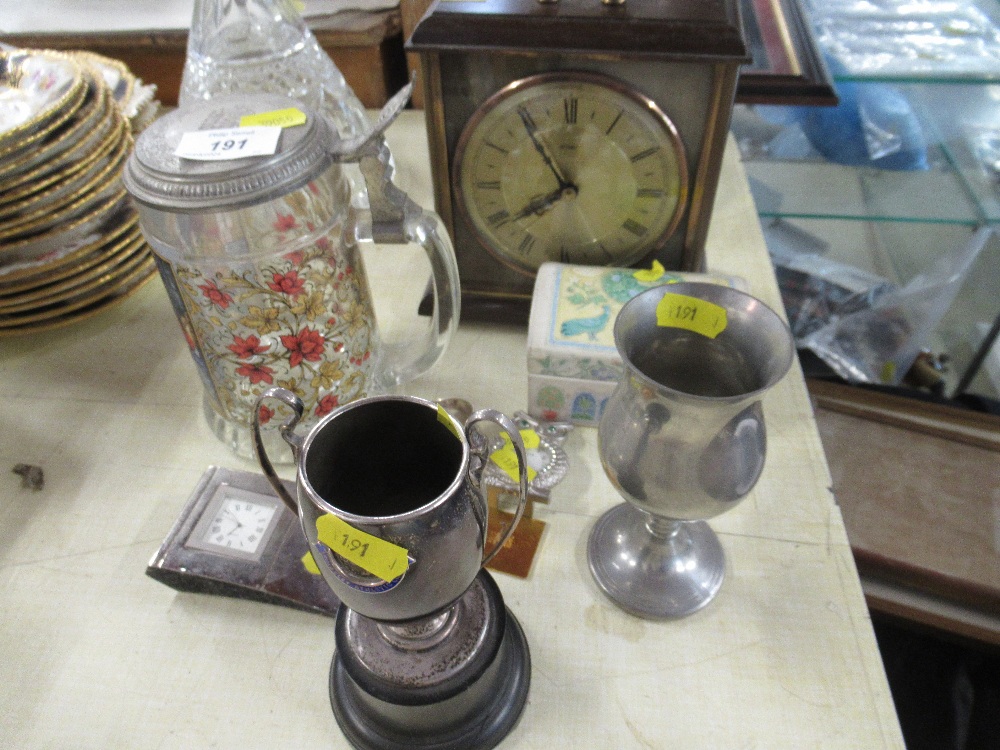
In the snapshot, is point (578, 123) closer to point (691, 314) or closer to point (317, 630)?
point (691, 314)

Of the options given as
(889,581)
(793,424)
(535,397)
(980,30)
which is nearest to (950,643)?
(889,581)

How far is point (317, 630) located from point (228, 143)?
15.0 inches

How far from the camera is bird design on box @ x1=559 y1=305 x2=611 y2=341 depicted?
652mm

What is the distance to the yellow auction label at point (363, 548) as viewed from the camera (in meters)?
0.37

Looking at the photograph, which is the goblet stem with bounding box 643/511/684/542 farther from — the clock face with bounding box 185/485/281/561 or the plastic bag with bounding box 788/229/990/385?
the plastic bag with bounding box 788/229/990/385

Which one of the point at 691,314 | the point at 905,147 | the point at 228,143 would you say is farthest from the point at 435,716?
the point at 905,147

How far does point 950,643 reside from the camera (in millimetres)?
890

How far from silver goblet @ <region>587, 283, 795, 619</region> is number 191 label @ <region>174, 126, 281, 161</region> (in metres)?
0.29

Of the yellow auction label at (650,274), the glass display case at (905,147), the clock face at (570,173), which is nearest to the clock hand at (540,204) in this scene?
the clock face at (570,173)

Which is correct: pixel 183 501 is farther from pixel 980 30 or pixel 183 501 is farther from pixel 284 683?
pixel 980 30

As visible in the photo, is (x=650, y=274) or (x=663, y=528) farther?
(x=650, y=274)

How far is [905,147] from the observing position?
115cm

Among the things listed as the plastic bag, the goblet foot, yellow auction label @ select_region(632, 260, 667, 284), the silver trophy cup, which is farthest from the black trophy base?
the plastic bag

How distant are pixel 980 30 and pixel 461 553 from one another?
1.22m
